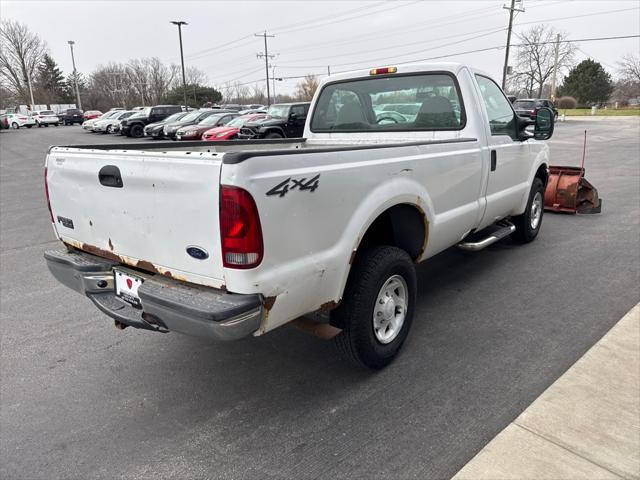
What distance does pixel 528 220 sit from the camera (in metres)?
5.85

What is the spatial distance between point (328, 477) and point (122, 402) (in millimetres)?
1486

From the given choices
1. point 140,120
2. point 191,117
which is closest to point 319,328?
point 191,117

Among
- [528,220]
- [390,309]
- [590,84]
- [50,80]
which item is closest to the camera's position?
[390,309]

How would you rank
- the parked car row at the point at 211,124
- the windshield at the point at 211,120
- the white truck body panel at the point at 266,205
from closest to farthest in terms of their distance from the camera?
the white truck body panel at the point at 266,205, the parked car row at the point at 211,124, the windshield at the point at 211,120

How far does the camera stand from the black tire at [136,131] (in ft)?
89.6

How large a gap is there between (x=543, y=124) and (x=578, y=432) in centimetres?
354

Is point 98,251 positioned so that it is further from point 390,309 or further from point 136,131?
point 136,131

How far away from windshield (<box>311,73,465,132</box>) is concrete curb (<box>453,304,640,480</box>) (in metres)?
2.31

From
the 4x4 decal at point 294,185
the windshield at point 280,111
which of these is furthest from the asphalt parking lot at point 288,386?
the windshield at point 280,111

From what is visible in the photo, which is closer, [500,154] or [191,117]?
[500,154]

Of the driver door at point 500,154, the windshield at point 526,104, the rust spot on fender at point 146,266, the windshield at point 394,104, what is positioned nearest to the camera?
the rust spot on fender at point 146,266

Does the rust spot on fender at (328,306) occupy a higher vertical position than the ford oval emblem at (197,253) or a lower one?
lower

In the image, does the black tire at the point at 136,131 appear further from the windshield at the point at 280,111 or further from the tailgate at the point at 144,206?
the tailgate at the point at 144,206

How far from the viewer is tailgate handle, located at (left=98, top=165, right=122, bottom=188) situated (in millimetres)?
2594
